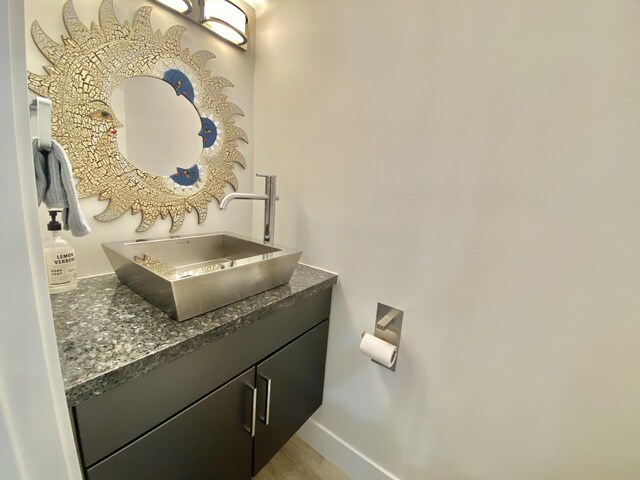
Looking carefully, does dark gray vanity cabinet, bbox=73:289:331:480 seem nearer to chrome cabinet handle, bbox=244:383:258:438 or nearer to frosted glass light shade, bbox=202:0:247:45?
chrome cabinet handle, bbox=244:383:258:438

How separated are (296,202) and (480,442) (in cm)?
113

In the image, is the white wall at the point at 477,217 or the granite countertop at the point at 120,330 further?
the white wall at the point at 477,217

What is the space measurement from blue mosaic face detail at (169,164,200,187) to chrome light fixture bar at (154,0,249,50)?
0.58 meters

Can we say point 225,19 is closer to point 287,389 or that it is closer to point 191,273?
point 191,273

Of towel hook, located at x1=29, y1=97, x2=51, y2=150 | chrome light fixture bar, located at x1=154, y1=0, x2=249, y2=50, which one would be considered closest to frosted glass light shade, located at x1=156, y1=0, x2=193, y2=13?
chrome light fixture bar, located at x1=154, y1=0, x2=249, y2=50

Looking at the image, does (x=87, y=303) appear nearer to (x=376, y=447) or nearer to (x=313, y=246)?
(x=313, y=246)

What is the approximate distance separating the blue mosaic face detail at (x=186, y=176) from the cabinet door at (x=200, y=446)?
2.64 ft

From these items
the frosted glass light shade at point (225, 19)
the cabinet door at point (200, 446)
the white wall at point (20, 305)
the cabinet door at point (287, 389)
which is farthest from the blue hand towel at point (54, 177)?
the frosted glass light shade at point (225, 19)

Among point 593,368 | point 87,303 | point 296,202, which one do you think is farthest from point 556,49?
point 87,303

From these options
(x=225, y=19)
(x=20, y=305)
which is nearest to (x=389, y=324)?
(x=20, y=305)

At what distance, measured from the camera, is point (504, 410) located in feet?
2.65

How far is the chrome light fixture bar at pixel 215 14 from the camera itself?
0.98 meters

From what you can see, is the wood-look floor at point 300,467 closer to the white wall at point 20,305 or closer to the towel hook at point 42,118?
the white wall at point 20,305

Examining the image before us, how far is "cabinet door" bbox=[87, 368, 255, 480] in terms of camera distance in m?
0.57
